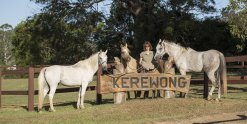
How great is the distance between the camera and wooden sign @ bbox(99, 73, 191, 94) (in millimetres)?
12711

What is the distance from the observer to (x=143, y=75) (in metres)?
12.8

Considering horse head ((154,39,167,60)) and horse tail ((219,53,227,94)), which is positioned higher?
horse head ((154,39,167,60))

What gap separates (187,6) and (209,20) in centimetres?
279

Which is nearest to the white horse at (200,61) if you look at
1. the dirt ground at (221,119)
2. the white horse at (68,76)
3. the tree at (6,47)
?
the white horse at (68,76)

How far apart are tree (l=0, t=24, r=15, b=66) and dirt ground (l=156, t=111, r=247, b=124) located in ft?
277

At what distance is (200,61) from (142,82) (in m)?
1.86

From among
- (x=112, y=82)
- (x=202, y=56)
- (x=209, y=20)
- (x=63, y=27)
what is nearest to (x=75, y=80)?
(x=112, y=82)

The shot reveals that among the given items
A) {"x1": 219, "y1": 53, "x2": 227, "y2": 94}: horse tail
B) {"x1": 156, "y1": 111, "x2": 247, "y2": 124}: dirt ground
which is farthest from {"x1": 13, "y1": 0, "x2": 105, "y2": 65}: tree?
{"x1": 156, "y1": 111, "x2": 247, "y2": 124}: dirt ground

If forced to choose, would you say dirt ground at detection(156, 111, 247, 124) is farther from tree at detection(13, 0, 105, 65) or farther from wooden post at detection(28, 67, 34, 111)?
tree at detection(13, 0, 105, 65)

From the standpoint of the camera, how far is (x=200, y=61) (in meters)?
12.9

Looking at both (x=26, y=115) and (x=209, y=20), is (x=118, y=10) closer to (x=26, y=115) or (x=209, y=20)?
(x=209, y=20)

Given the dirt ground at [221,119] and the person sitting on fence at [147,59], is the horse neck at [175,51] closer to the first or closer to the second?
the person sitting on fence at [147,59]

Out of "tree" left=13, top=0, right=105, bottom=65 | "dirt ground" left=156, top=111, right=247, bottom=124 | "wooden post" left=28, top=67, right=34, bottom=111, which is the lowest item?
"dirt ground" left=156, top=111, right=247, bottom=124

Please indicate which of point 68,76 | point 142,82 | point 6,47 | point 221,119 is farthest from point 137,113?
point 6,47
